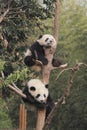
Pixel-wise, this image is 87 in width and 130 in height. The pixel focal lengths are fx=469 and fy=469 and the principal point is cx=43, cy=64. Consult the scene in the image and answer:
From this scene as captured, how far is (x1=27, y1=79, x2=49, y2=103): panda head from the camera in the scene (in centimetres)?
633

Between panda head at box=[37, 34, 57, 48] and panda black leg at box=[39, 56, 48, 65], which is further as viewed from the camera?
panda head at box=[37, 34, 57, 48]

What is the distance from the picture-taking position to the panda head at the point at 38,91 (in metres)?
6.33

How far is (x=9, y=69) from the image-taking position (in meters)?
10.7

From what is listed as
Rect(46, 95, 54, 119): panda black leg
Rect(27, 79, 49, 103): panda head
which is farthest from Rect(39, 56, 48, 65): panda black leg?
Rect(46, 95, 54, 119): panda black leg

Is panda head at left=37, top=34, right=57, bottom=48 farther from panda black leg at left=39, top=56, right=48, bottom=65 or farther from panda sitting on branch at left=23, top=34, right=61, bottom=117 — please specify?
panda black leg at left=39, top=56, right=48, bottom=65

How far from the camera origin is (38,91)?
6.43 meters

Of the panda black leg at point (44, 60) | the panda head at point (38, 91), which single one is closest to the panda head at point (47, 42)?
the panda black leg at point (44, 60)

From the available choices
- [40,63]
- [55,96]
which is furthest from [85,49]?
[40,63]

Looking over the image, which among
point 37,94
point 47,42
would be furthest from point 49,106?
point 47,42

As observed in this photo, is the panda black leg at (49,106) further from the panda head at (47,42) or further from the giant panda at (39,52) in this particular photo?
the panda head at (47,42)

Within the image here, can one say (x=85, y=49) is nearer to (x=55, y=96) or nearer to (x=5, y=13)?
(x=55, y=96)

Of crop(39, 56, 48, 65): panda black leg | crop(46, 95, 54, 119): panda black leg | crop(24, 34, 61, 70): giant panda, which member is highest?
crop(39, 56, 48, 65): panda black leg

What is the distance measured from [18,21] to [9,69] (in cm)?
136

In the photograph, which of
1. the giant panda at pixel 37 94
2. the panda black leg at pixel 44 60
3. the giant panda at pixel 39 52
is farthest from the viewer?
the giant panda at pixel 37 94
